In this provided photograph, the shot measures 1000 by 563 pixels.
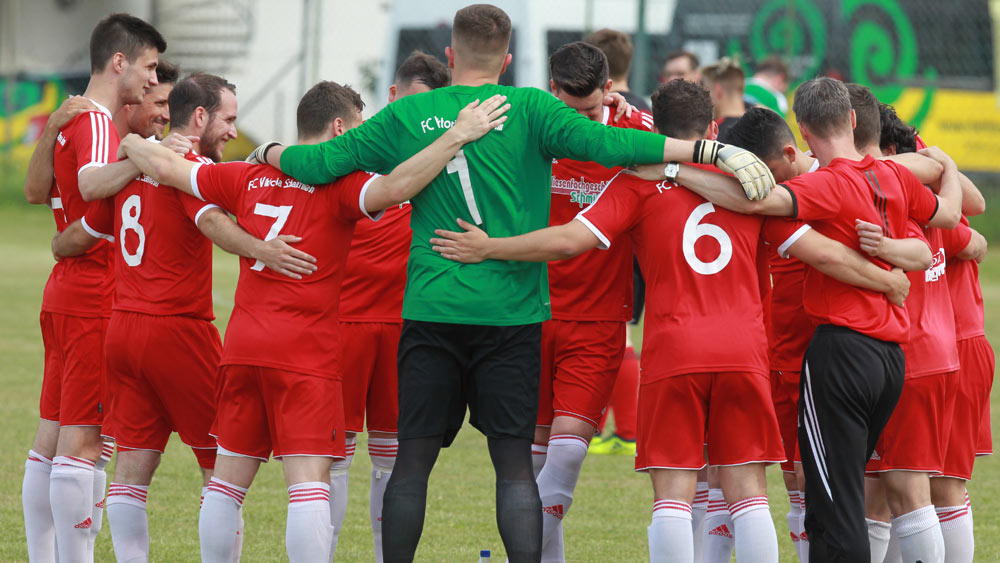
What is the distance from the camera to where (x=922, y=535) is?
476cm

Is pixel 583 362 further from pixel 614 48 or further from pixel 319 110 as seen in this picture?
pixel 614 48

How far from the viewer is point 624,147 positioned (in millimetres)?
4480

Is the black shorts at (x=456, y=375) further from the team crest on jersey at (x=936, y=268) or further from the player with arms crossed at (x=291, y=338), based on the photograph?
the team crest on jersey at (x=936, y=268)

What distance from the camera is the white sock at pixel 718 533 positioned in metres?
5.21

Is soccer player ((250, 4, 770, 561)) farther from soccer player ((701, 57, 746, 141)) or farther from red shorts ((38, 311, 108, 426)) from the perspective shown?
soccer player ((701, 57, 746, 141))

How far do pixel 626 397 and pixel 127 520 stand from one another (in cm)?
437

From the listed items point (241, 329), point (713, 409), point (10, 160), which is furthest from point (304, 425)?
point (10, 160)

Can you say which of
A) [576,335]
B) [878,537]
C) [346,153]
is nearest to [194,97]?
[346,153]

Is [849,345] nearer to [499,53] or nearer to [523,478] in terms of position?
[523,478]

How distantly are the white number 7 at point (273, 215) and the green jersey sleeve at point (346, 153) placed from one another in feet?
0.50

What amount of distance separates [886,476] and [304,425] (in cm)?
236

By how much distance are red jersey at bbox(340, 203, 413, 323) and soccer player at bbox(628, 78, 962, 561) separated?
1.77m

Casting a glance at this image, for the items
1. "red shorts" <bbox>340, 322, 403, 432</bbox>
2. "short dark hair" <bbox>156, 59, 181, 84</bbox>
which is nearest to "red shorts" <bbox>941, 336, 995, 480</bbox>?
"red shorts" <bbox>340, 322, 403, 432</bbox>

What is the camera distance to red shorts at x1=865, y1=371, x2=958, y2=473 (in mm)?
4812
